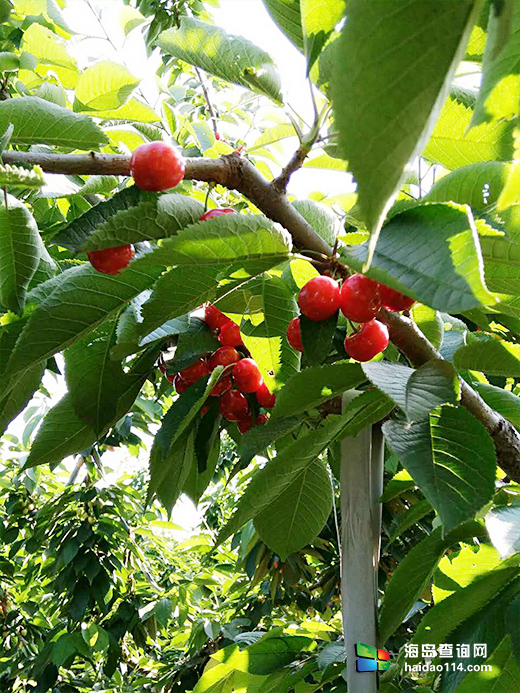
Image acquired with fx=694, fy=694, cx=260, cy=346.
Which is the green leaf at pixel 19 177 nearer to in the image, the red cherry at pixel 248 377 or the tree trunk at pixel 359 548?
the red cherry at pixel 248 377

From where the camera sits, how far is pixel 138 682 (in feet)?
10.7

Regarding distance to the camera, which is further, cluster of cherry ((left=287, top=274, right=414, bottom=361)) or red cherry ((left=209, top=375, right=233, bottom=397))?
red cherry ((left=209, top=375, right=233, bottom=397))

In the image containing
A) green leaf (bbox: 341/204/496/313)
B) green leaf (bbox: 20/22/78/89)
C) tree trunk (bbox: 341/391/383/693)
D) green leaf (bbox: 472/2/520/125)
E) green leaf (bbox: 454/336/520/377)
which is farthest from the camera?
green leaf (bbox: 20/22/78/89)

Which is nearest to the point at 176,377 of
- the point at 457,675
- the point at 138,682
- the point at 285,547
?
the point at 285,547

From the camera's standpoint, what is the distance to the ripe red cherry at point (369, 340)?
2.39 ft

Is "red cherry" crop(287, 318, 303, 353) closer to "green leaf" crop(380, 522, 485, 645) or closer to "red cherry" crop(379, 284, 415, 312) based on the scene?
"red cherry" crop(379, 284, 415, 312)

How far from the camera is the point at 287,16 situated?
0.76 m

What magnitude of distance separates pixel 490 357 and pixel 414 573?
0.34m

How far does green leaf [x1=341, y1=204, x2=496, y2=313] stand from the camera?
1.40 ft

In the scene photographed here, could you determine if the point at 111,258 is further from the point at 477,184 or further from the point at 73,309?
the point at 477,184

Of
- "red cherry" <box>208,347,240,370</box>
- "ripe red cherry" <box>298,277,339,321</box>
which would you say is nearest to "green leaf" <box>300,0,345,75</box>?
"ripe red cherry" <box>298,277,339,321</box>

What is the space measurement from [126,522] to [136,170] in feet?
11.0

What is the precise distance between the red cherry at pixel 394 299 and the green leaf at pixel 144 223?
0.20 m

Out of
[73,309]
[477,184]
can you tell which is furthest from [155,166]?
[477,184]
